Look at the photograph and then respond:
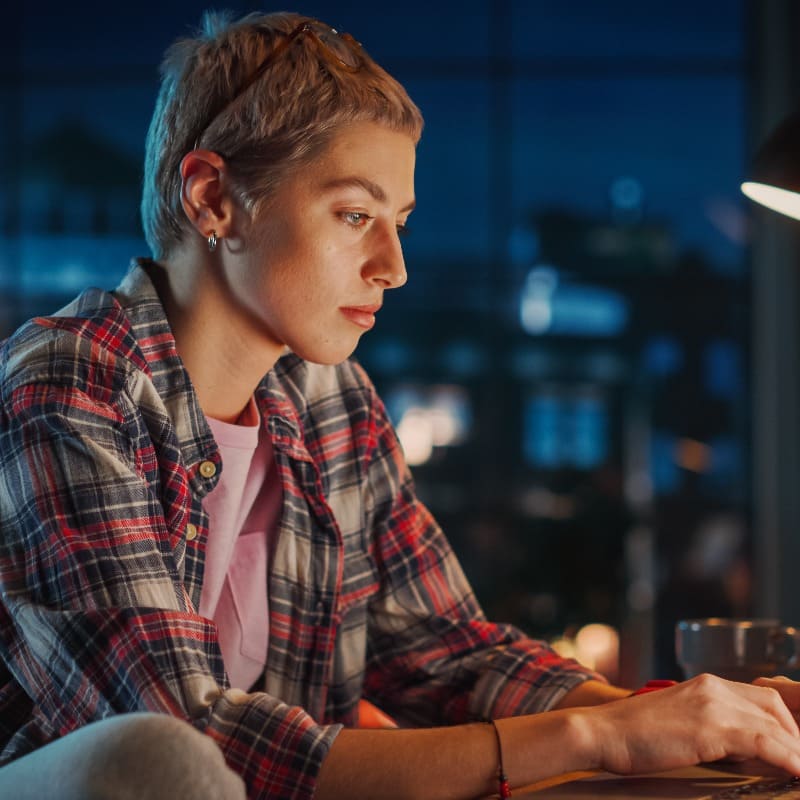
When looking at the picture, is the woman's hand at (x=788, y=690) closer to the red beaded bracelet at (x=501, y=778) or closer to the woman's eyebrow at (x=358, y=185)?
the red beaded bracelet at (x=501, y=778)

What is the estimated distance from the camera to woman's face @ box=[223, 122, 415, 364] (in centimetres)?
141

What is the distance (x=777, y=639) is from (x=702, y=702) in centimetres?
42

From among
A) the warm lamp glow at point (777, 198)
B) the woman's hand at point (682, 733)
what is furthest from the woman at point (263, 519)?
the warm lamp glow at point (777, 198)

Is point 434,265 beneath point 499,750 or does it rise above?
above

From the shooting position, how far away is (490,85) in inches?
234

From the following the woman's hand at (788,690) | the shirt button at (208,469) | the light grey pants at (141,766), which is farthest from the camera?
the shirt button at (208,469)

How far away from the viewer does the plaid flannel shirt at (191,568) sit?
1.12 meters

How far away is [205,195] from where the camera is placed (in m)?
1.46

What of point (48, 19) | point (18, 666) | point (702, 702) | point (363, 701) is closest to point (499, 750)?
point (702, 702)

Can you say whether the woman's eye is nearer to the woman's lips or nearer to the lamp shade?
the woman's lips

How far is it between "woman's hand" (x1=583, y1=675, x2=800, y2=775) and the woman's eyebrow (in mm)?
625

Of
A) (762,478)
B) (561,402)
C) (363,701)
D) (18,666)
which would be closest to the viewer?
(18,666)

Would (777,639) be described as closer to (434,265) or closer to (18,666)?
(18,666)

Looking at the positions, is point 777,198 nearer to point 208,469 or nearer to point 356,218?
point 356,218
